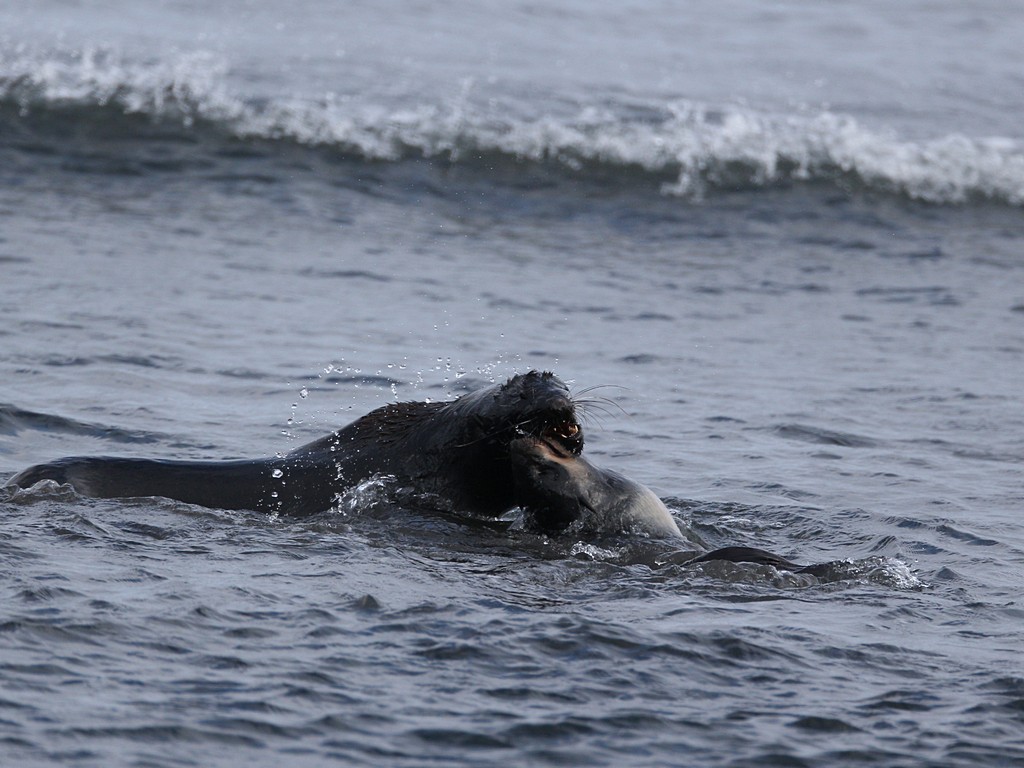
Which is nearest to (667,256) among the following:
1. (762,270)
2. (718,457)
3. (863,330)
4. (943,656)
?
(762,270)

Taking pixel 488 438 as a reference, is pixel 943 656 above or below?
below

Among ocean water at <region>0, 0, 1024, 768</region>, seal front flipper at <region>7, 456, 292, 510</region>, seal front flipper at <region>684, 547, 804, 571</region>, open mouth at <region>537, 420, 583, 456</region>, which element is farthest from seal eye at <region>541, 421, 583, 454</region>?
seal front flipper at <region>7, 456, 292, 510</region>

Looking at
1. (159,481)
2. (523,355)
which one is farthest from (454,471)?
(523,355)

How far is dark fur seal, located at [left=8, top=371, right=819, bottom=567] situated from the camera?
6434 millimetres

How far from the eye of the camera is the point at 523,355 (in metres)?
10.8

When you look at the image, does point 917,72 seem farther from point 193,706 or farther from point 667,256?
point 193,706

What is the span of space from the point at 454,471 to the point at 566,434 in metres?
0.56

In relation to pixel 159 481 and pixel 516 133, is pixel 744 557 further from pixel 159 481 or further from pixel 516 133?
pixel 516 133

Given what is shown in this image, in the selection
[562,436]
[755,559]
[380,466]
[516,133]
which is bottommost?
[755,559]

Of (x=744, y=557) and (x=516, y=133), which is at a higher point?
(x=516, y=133)

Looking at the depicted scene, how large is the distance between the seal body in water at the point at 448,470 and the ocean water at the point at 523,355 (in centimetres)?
17

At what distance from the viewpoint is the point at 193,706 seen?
4.39 metres

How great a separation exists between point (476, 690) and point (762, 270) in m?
10.3

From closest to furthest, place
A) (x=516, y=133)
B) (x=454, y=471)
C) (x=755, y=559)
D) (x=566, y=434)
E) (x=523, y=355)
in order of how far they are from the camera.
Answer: (x=755, y=559) → (x=566, y=434) → (x=454, y=471) → (x=523, y=355) → (x=516, y=133)
